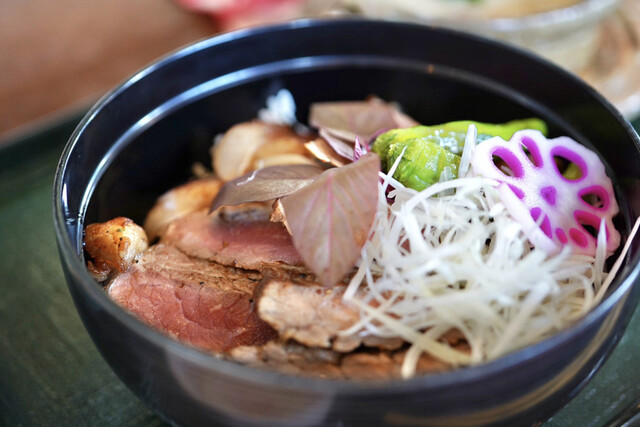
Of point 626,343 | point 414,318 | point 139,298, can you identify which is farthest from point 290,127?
point 626,343

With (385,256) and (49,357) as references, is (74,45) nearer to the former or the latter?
(49,357)

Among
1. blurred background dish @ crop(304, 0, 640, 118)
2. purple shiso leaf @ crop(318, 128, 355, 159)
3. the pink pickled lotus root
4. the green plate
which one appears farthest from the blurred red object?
the pink pickled lotus root

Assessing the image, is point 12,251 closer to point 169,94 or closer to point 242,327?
point 169,94

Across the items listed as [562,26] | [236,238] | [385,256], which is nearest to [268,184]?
[236,238]

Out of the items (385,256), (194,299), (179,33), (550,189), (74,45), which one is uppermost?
(179,33)

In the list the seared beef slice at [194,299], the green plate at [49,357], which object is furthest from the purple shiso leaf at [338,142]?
the green plate at [49,357]

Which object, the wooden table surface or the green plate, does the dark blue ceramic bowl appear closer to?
the green plate
